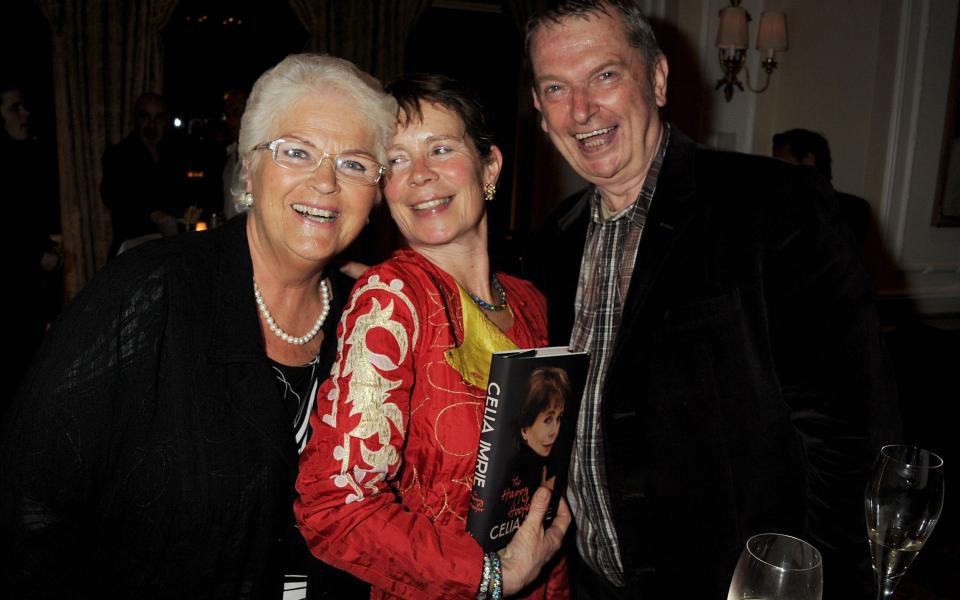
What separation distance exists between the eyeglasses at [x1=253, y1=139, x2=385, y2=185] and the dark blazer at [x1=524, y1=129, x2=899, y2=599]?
0.62 metres

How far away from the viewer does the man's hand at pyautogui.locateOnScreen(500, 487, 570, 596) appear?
51.3 inches

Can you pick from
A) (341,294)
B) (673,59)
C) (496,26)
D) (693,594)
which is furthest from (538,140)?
(693,594)

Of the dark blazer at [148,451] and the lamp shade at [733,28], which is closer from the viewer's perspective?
the dark blazer at [148,451]

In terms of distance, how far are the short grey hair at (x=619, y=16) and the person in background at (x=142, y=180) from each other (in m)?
4.19

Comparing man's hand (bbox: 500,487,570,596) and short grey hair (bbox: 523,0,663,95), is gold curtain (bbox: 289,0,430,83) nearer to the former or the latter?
short grey hair (bbox: 523,0,663,95)

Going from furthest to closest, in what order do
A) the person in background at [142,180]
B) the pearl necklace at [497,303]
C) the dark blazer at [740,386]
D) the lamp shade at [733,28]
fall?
the person in background at [142,180] → the lamp shade at [733,28] → the pearl necklace at [497,303] → the dark blazer at [740,386]

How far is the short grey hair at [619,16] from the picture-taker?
162 cm

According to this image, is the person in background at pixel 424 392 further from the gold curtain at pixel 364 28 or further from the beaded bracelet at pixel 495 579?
the gold curtain at pixel 364 28

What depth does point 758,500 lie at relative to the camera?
4.74 feet

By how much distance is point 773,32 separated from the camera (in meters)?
4.88

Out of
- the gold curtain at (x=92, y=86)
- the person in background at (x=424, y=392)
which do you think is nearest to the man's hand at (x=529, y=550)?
the person in background at (x=424, y=392)

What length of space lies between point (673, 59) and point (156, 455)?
4823 mm

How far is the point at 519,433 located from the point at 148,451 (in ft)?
2.43

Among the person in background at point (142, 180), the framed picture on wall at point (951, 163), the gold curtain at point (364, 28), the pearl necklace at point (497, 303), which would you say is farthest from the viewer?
the gold curtain at point (364, 28)
